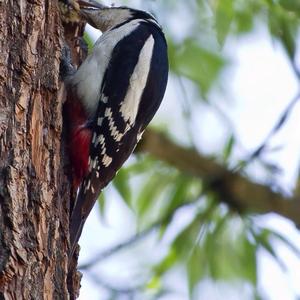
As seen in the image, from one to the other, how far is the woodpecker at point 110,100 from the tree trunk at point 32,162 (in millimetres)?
244

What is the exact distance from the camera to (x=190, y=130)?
4367mm

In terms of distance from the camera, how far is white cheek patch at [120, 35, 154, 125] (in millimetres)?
3264

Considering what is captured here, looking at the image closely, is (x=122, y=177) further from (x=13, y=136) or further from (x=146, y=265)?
(x=13, y=136)

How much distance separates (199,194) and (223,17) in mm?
1099

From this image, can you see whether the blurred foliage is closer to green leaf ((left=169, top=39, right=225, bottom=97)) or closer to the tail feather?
green leaf ((left=169, top=39, right=225, bottom=97))

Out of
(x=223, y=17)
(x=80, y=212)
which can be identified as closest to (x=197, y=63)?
(x=223, y=17)

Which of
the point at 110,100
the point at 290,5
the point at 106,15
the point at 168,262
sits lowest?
the point at 168,262

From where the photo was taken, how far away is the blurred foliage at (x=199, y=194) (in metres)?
3.83

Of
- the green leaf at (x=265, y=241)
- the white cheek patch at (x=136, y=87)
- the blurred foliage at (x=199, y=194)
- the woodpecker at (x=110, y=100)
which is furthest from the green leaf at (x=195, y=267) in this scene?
the white cheek patch at (x=136, y=87)

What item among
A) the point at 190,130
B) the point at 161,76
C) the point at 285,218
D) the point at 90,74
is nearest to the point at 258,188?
the point at 285,218

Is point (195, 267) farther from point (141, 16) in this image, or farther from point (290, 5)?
point (290, 5)

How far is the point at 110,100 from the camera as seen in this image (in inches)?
127

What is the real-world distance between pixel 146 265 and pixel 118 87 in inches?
48.9

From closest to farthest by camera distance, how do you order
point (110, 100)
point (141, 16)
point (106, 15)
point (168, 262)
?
point (110, 100)
point (106, 15)
point (141, 16)
point (168, 262)
